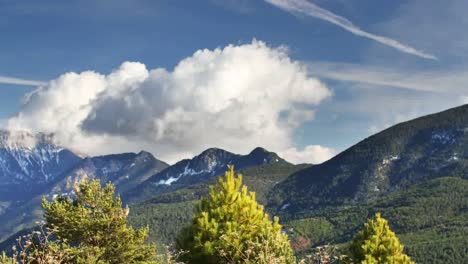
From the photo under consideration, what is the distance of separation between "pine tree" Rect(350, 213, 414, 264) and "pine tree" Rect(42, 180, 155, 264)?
17.6 metres

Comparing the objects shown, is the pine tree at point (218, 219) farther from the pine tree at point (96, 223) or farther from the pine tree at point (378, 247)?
the pine tree at point (378, 247)

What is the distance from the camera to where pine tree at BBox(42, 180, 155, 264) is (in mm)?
26594

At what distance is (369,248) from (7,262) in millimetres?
29428

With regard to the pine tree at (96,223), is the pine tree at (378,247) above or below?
below

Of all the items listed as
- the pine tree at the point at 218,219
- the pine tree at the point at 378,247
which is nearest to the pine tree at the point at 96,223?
the pine tree at the point at 218,219

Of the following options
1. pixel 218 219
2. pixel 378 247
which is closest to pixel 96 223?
pixel 218 219

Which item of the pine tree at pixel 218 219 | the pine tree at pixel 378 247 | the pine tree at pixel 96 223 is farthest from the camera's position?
the pine tree at pixel 378 247

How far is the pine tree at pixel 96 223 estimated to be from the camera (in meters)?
26.6

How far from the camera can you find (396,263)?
1486 inches

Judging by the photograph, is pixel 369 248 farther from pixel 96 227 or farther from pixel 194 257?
pixel 96 227

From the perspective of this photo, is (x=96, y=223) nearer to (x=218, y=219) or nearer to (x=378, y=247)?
(x=218, y=219)

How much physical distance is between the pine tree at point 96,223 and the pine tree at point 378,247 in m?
17.6

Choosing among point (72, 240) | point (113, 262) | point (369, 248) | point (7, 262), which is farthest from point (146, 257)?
point (369, 248)

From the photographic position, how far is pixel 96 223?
26.5 metres
